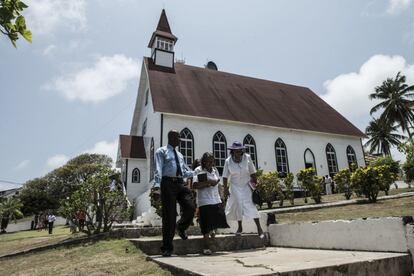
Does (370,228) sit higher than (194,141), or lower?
lower

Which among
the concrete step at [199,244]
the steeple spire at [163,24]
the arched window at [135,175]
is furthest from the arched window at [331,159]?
the concrete step at [199,244]

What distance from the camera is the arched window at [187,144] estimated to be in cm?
1980

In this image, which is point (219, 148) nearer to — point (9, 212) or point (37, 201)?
point (9, 212)

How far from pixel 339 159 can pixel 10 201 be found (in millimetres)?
45894

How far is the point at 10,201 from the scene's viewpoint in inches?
1860

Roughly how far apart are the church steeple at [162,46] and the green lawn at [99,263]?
62.9ft

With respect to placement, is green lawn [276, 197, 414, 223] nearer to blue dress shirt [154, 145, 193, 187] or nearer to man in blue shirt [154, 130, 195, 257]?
man in blue shirt [154, 130, 195, 257]

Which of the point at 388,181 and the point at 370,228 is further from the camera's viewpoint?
the point at 388,181

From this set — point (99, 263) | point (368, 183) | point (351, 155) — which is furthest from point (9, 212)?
point (99, 263)

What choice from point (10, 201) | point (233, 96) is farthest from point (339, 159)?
point (10, 201)

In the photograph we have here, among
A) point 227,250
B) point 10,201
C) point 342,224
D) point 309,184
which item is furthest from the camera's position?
point 10,201

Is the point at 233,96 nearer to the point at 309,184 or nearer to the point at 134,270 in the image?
the point at 309,184

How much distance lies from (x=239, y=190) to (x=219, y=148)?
49.6 feet

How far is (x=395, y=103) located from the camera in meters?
39.4
